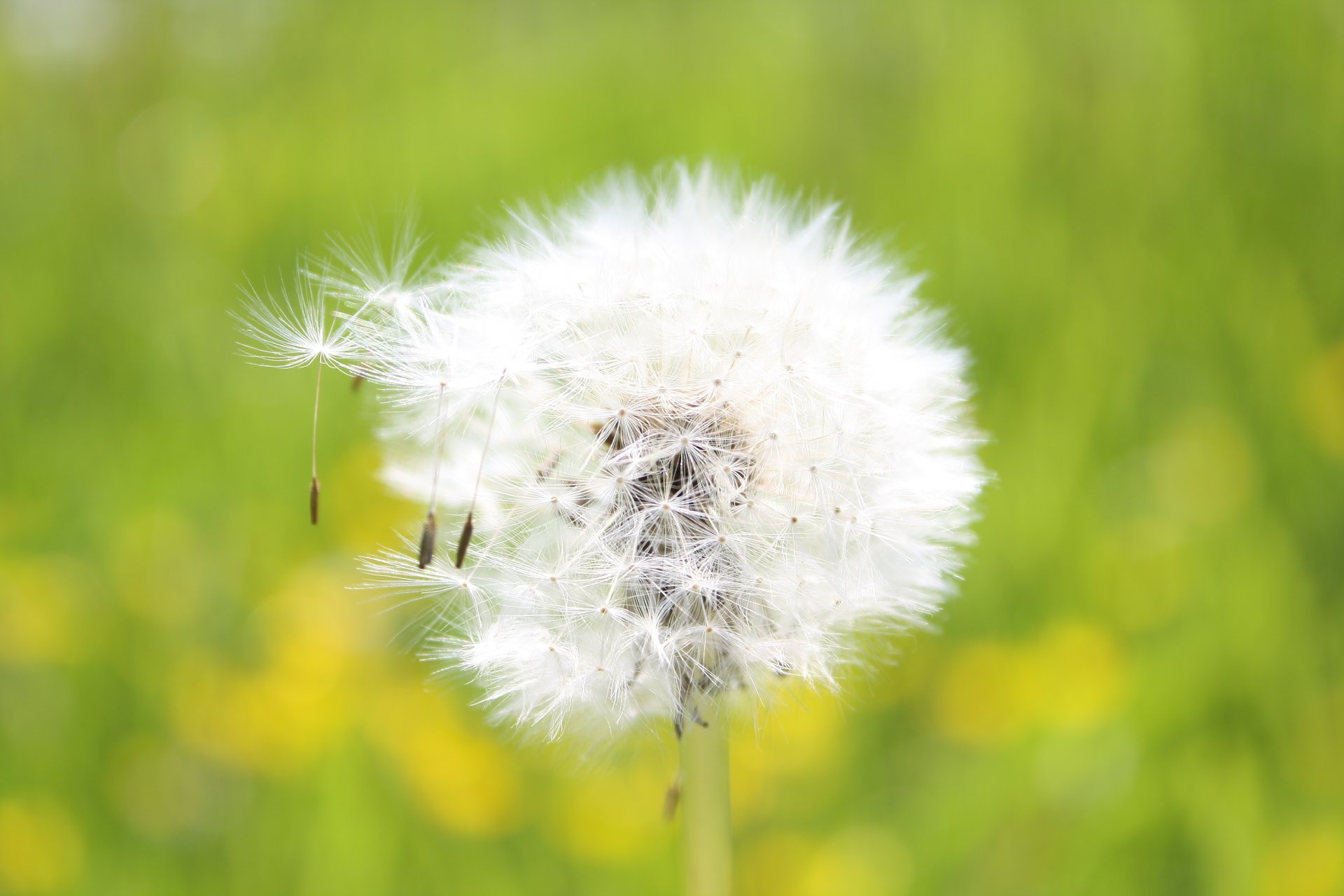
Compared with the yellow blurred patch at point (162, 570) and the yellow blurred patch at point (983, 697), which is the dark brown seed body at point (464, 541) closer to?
the yellow blurred patch at point (983, 697)

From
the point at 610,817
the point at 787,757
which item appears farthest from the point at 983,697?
the point at 610,817

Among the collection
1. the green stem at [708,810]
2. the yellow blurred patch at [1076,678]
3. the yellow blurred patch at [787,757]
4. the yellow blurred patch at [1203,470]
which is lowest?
the green stem at [708,810]

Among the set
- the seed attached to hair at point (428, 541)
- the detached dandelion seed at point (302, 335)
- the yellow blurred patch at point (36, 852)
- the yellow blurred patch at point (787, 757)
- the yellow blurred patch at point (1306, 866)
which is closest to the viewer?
the seed attached to hair at point (428, 541)

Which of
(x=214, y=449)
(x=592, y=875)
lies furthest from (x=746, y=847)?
(x=214, y=449)

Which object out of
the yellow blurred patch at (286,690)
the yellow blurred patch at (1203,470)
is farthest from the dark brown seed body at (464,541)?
the yellow blurred patch at (1203,470)

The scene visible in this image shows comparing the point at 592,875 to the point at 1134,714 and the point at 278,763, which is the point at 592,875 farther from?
the point at 1134,714

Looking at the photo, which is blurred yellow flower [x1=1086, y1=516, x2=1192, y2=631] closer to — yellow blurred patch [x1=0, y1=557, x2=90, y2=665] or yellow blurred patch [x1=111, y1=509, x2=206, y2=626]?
yellow blurred patch [x1=111, y1=509, x2=206, y2=626]

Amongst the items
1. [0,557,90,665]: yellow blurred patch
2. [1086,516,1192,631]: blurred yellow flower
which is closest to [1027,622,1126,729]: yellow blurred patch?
[1086,516,1192,631]: blurred yellow flower
